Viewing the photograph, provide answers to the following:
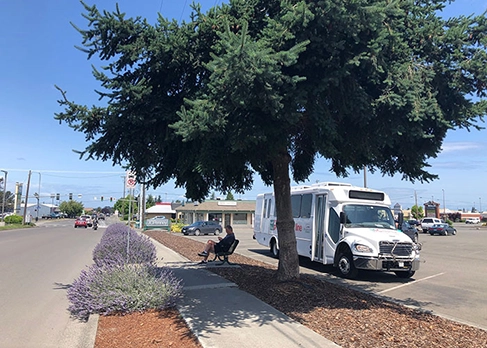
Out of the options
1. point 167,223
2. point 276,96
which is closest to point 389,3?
point 276,96

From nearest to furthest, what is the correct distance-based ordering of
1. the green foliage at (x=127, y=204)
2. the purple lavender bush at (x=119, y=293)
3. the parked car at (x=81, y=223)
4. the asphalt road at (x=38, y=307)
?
the asphalt road at (x=38, y=307) → the purple lavender bush at (x=119, y=293) → the green foliage at (x=127, y=204) → the parked car at (x=81, y=223)

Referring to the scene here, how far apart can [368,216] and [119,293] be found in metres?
8.85

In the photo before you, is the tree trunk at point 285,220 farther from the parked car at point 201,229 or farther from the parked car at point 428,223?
the parked car at point 428,223

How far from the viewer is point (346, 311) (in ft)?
22.8

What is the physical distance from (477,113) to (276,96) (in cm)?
339

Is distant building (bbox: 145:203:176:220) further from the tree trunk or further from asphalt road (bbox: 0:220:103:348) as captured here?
the tree trunk

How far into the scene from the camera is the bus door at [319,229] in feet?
45.7

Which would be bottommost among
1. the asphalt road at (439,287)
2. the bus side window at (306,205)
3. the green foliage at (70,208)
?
the asphalt road at (439,287)

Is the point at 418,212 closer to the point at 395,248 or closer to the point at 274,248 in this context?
the point at 274,248

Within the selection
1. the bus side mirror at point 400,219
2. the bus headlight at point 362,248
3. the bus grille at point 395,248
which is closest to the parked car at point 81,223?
the bus side mirror at point 400,219

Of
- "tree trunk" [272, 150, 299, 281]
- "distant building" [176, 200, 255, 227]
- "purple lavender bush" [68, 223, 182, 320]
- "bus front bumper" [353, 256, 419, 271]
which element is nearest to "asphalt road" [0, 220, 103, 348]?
"purple lavender bush" [68, 223, 182, 320]

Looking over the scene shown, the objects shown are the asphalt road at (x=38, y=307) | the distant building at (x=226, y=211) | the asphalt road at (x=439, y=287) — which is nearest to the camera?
the asphalt road at (x=38, y=307)

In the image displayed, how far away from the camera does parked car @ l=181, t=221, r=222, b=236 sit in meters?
41.5

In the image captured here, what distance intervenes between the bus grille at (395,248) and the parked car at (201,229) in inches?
1240
